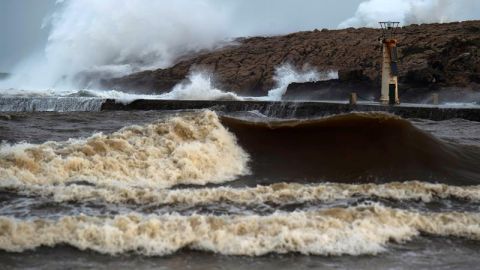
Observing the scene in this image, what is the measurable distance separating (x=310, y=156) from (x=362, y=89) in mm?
17578

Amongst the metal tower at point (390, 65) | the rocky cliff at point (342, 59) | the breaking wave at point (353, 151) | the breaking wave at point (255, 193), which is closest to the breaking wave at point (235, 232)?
the breaking wave at point (255, 193)

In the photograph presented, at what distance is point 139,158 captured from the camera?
25.0ft

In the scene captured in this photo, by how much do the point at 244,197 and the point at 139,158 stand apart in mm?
2027

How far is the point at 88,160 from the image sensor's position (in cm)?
729

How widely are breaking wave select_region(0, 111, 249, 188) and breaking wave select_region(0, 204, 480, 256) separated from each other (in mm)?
1932

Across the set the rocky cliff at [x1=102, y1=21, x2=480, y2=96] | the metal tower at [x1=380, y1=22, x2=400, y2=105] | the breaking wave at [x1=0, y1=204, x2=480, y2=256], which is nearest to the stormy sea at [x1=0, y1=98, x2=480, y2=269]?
the breaking wave at [x1=0, y1=204, x2=480, y2=256]

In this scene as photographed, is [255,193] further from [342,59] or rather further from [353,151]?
[342,59]

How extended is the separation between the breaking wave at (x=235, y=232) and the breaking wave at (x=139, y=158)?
1932mm

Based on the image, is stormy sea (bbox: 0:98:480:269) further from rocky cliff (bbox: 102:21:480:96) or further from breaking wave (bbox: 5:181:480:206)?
rocky cliff (bbox: 102:21:480:96)

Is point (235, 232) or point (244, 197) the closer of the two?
point (235, 232)

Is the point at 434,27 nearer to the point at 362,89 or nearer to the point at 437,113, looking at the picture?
the point at 362,89

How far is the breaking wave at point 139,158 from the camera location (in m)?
6.90

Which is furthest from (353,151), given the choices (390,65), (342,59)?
(342,59)

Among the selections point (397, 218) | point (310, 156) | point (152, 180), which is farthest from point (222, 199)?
point (310, 156)
